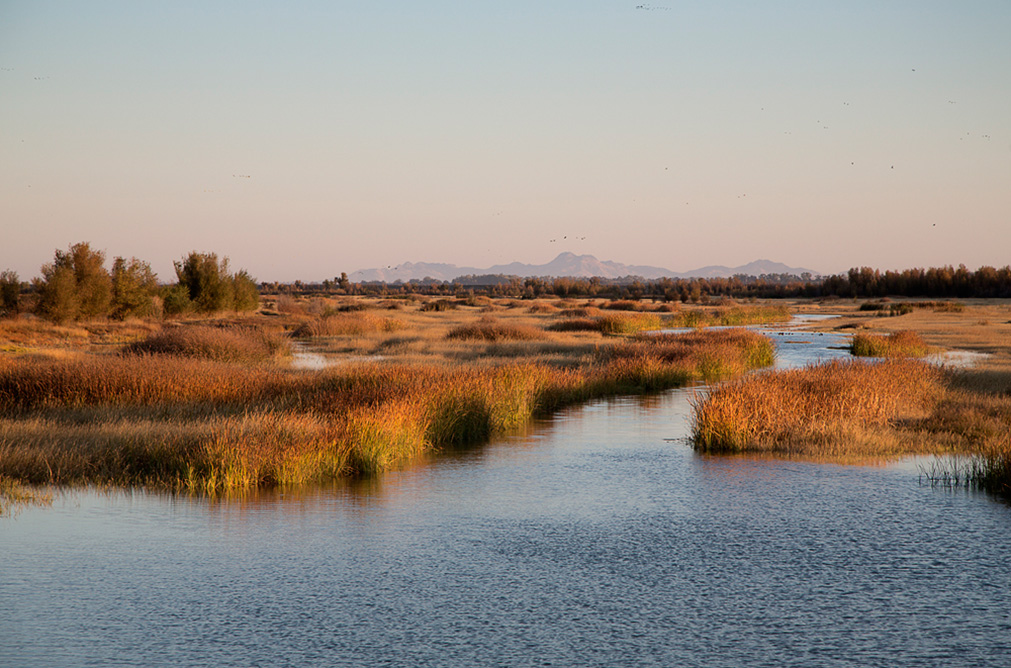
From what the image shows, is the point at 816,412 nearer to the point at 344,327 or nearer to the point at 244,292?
the point at 344,327

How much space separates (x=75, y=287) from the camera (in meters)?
51.6

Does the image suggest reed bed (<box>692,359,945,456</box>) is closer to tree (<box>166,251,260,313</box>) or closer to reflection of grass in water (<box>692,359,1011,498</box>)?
reflection of grass in water (<box>692,359,1011,498</box>)

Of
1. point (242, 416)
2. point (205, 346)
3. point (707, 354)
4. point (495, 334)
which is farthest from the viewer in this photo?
point (495, 334)

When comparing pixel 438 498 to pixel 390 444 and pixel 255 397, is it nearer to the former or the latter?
pixel 390 444

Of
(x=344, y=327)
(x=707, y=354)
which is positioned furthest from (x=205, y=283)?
(x=707, y=354)

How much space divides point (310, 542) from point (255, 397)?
1111cm

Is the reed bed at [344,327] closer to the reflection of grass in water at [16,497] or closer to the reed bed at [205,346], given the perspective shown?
the reed bed at [205,346]

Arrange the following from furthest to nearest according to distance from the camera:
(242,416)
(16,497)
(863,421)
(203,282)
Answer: (203,282)
(863,421)
(242,416)
(16,497)

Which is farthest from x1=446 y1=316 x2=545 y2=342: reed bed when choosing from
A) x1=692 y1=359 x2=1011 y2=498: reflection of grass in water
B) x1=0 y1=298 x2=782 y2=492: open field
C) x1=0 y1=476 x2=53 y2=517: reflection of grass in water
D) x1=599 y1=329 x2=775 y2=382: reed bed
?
x1=0 y1=476 x2=53 y2=517: reflection of grass in water

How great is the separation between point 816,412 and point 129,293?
49.0 meters

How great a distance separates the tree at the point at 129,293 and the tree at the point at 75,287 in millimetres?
1764

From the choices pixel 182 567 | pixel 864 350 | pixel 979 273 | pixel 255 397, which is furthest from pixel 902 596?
pixel 979 273

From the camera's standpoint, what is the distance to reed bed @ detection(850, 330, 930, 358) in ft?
123

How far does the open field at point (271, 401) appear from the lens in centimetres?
1420
